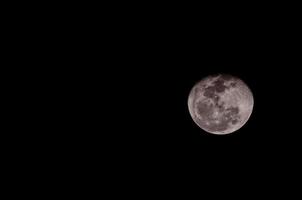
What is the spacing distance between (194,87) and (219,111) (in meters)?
0.71

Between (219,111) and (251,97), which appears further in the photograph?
(251,97)

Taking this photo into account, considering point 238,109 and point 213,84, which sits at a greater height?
point 213,84

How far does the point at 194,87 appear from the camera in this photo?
237 inches

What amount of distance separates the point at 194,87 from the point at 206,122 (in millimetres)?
699

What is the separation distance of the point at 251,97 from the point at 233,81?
527mm

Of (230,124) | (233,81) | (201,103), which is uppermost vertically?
(233,81)

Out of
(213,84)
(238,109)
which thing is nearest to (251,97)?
(238,109)

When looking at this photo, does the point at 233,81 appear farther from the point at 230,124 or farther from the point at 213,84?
the point at 230,124

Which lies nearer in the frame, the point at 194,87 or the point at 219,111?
the point at 219,111

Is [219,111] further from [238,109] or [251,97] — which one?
[251,97]

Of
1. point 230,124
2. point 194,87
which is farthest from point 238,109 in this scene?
point 194,87

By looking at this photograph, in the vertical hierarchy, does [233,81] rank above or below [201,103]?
above

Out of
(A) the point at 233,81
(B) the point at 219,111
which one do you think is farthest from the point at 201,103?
(A) the point at 233,81

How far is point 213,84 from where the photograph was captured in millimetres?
5664
